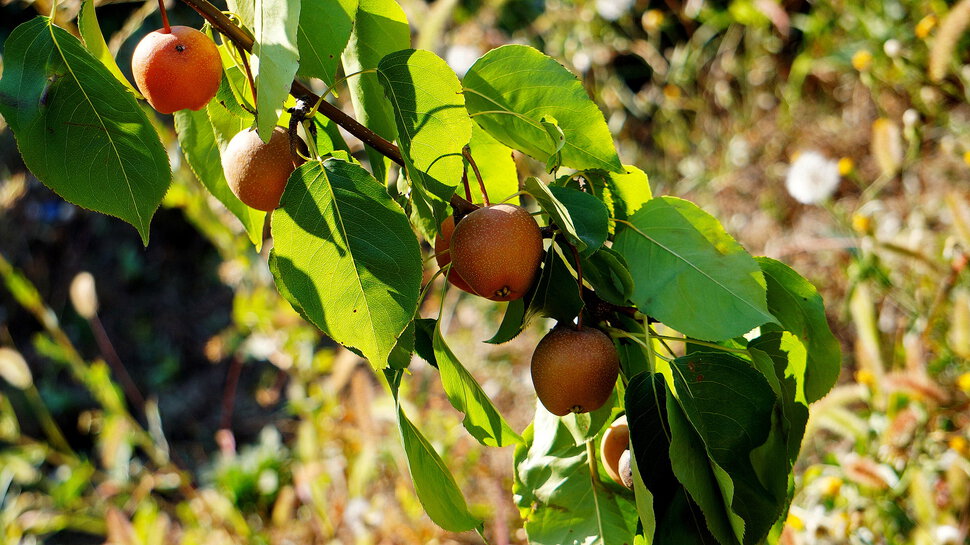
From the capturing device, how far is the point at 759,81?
8.04ft

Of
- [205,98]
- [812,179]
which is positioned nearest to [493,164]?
[205,98]

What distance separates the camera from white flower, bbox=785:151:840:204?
1543 millimetres

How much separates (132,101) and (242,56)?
0.21 ft

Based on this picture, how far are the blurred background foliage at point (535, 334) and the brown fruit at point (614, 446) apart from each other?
54cm

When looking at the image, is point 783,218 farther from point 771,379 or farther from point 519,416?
point 771,379

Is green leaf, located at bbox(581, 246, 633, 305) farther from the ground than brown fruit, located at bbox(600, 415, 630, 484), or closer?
farther from the ground

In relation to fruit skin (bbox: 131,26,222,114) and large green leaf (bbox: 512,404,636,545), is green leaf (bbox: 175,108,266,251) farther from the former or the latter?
large green leaf (bbox: 512,404,636,545)

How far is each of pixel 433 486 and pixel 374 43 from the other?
0.27m

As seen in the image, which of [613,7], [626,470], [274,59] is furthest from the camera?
[613,7]

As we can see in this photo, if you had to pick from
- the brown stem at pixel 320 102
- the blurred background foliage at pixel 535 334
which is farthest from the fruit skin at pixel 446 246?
the blurred background foliage at pixel 535 334

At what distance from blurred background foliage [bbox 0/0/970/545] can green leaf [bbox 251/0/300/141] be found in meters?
0.52

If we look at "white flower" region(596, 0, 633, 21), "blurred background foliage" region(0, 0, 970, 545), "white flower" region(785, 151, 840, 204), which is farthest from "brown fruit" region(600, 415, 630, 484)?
"white flower" region(596, 0, 633, 21)

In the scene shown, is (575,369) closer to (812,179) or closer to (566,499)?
(566,499)

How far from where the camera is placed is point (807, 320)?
1.64 ft
